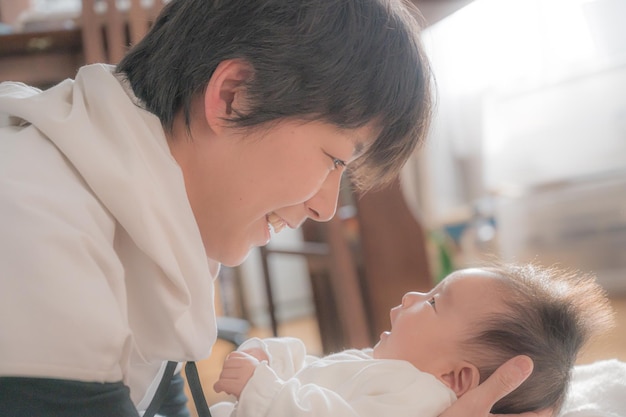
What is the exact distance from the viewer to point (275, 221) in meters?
0.99

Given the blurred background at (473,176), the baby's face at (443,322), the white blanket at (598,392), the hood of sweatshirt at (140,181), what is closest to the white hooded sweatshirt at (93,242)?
the hood of sweatshirt at (140,181)

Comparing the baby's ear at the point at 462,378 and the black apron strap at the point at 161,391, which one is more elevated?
the black apron strap at the point at 161,391

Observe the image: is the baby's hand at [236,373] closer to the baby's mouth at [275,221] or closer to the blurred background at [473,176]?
the baby's mouth at [275,221]

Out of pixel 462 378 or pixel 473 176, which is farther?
Answer: pixel 473 176

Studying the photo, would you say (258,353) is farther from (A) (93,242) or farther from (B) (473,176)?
(B) (473,176)

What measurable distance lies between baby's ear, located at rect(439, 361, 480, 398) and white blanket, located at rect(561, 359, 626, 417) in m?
0.15

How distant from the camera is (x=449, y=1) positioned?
1681 mm

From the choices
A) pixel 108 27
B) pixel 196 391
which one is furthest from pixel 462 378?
pixel 108 27

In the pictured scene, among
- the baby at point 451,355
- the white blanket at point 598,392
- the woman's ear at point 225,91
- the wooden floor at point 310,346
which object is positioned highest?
the woman's ear at point 225,91

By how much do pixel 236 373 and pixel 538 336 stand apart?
37 cm

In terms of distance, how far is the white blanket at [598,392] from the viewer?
94cm

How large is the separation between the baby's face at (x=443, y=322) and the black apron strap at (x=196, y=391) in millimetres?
243

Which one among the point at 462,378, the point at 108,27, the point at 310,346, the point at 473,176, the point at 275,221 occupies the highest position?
the point at 108,27

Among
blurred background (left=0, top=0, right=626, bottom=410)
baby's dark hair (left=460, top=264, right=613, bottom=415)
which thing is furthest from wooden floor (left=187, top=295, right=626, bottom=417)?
baby's dark hair (left=460, top=264, right=613, bottom=415)
